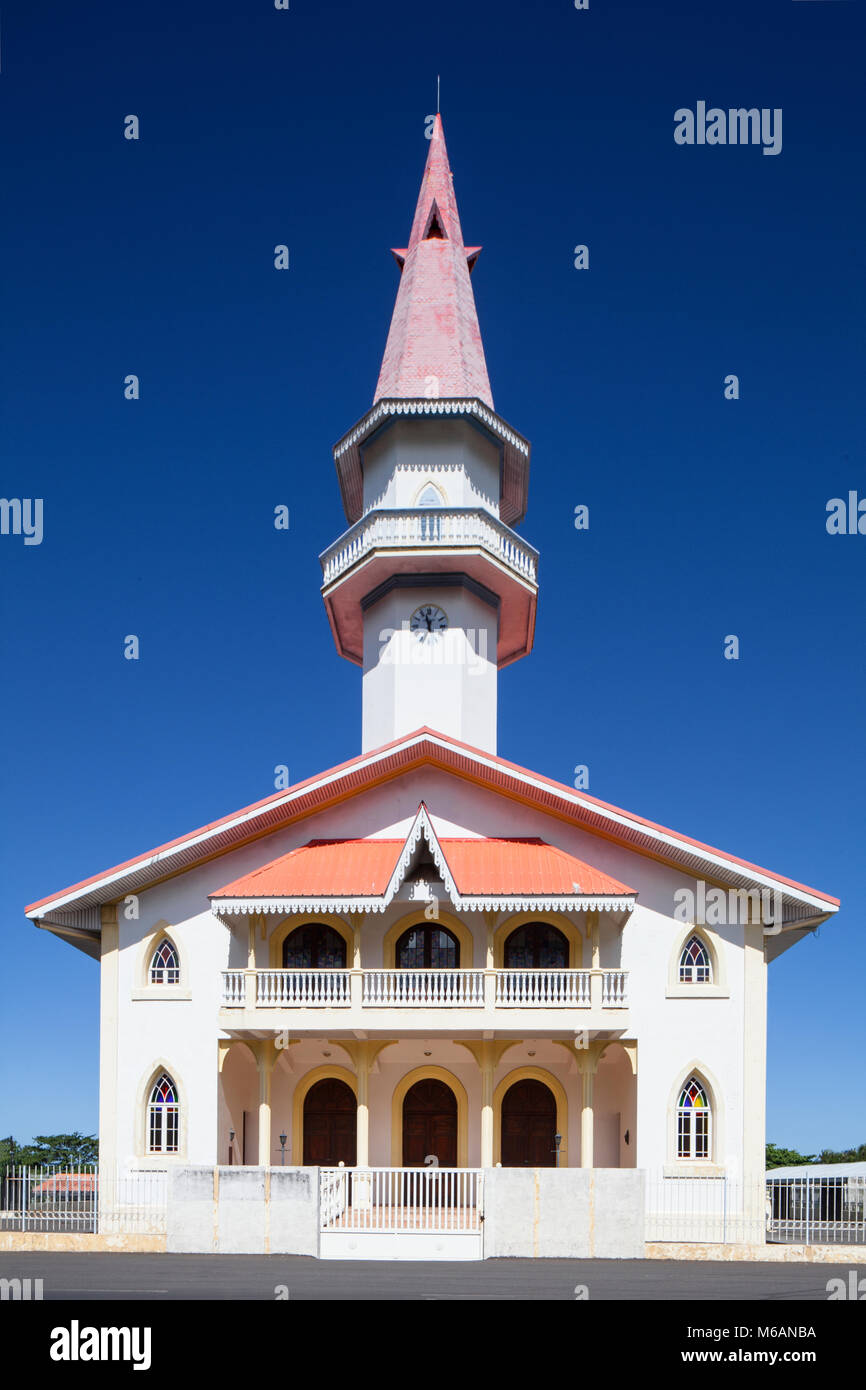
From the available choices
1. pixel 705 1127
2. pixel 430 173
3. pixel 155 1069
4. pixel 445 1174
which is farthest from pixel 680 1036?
pixel 430 173

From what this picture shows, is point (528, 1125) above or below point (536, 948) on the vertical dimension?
below

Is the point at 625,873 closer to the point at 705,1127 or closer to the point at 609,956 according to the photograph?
the point at 609,956

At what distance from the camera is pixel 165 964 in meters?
26.9

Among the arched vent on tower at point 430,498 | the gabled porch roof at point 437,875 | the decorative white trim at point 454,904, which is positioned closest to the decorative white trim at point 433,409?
the arched vent on tower at point 430,498

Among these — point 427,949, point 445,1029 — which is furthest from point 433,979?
point 427,949

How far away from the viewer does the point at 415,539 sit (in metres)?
31.5

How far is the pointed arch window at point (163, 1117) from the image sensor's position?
85.5 ft

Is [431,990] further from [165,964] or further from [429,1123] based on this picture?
[165,964]

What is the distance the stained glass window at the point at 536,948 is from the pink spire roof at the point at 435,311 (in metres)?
14.2

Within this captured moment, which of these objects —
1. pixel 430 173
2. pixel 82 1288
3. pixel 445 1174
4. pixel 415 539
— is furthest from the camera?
pixel 430 173

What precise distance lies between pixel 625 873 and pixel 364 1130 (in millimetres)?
7306

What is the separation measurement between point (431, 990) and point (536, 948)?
8.90 ft

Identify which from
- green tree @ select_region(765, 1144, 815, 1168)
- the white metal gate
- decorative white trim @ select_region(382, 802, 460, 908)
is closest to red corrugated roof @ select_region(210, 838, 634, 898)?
decorative white trim @ select_region(382, 802, 460, 908)

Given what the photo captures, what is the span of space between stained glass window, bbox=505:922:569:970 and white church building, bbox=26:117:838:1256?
0.04m
